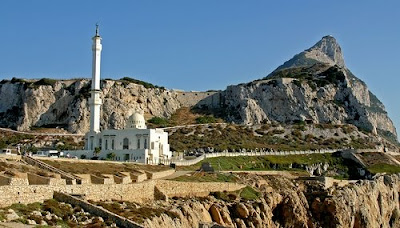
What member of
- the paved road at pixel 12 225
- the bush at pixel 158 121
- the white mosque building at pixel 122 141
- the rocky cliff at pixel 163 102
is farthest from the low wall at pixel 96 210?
the bush at pixel 158 121

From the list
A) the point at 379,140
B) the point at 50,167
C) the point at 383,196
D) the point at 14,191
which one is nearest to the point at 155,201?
the point at 50,167

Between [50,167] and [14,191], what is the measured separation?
17.6 meters

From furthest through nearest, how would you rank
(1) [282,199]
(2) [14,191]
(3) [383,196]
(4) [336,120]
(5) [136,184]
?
(4) [336,120], (3) [383,196], (1) [282,199], (5) [136,184], (2) [14,191]

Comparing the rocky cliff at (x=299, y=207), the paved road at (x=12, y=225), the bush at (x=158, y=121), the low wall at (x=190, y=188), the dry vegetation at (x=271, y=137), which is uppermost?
the bush at (x=158, y=121)

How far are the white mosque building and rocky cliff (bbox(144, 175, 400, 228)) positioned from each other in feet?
48.6

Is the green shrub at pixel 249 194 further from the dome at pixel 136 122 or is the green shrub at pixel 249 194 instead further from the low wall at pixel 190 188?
the dome at pixel 136 122

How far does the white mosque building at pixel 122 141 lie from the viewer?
6800cm

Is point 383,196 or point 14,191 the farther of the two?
point 383,196

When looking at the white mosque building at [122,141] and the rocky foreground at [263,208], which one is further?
the white mosque building at [122,141]

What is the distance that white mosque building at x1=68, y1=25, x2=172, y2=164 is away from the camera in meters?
68.0

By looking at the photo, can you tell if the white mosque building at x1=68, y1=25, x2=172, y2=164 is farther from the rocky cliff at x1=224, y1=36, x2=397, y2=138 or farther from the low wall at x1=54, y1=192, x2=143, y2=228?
the rocky cliff at x1=224, y1=36, x2=397, y2=138

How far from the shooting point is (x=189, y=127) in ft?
348

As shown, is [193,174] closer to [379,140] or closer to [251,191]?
[251,191]

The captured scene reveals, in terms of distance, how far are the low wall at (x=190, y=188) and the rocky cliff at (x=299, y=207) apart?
1660mm
